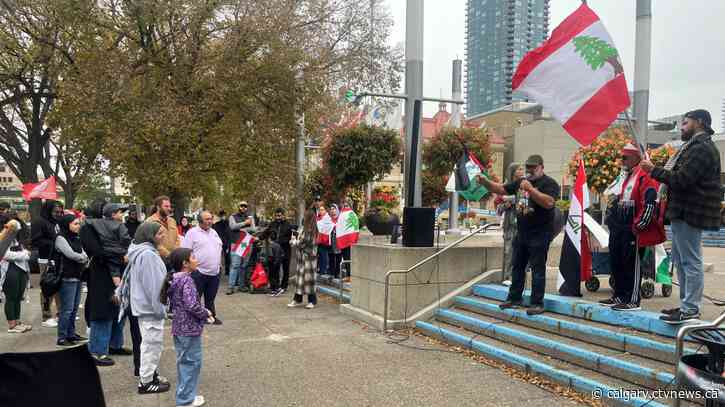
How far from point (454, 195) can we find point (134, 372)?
15.3m

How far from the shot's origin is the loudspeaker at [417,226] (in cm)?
838

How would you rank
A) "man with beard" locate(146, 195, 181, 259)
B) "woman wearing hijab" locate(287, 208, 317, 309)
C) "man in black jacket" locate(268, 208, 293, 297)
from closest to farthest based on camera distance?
"man with beard" locate(146, 195, 181, 259)
"woman wearing hijab" locate(287, 208, 317, 309)
"man in black jacket" locate(268, 208, 293, 297)

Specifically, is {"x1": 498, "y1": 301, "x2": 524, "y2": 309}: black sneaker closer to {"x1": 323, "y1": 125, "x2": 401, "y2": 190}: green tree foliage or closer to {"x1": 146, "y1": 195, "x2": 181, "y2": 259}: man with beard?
{"x1": 146, "y1": 195, "x2": 181, "y2": 259}: man with beard

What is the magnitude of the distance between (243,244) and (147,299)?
631cm

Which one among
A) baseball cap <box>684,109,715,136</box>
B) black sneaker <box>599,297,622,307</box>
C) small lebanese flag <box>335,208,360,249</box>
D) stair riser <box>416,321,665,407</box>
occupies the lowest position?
stair riser <box>416,321,665,407</box>

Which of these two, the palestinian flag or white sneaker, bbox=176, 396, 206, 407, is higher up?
the palestinian flag

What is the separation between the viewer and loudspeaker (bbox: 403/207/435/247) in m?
8.38

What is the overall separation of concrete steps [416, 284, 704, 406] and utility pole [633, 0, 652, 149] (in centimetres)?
380

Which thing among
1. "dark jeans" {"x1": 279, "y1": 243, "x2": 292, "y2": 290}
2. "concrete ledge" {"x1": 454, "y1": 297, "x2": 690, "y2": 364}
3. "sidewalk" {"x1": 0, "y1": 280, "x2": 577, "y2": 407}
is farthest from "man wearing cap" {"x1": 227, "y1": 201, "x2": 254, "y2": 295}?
"concrete ledge" {"x1": 454, "y1": 297, "x2": 690, "y2": 364}

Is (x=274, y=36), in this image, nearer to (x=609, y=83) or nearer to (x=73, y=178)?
(x=609, y=83)

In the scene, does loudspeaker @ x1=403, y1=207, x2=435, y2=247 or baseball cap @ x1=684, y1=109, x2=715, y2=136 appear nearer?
baseball cap @ x1=684, y1=109, x2=715, y2=136

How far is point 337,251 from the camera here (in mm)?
12109

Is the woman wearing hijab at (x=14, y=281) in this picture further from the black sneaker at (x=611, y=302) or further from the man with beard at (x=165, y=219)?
the black sneaker at (x=611, y=302)

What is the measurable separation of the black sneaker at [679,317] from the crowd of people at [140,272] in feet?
14.7
